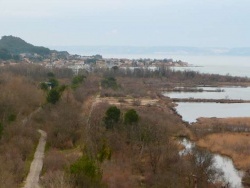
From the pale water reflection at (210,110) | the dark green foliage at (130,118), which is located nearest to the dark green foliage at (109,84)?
the pale water reflection at (210,110)

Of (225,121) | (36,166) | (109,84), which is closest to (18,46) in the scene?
(109,84)

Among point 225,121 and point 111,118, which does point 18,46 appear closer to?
point 225,121

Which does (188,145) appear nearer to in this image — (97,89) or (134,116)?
(134,116)

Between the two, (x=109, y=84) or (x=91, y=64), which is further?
(x=91, y=64)

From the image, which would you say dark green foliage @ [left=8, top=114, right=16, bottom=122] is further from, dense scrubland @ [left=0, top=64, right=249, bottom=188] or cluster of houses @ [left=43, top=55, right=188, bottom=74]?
cluster of houses @ [left=43, top=55, right=188, bottom=74]

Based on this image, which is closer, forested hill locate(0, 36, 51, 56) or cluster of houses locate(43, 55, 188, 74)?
cluster of houses locate(43, 55, 188, 74)

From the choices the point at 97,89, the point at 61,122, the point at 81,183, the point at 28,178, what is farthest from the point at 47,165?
the point at 97,89

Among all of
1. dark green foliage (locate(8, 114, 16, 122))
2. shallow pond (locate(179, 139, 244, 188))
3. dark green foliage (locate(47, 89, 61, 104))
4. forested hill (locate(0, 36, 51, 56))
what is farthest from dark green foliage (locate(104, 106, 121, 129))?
forested hill (locate(0, 36, 51, 56))
